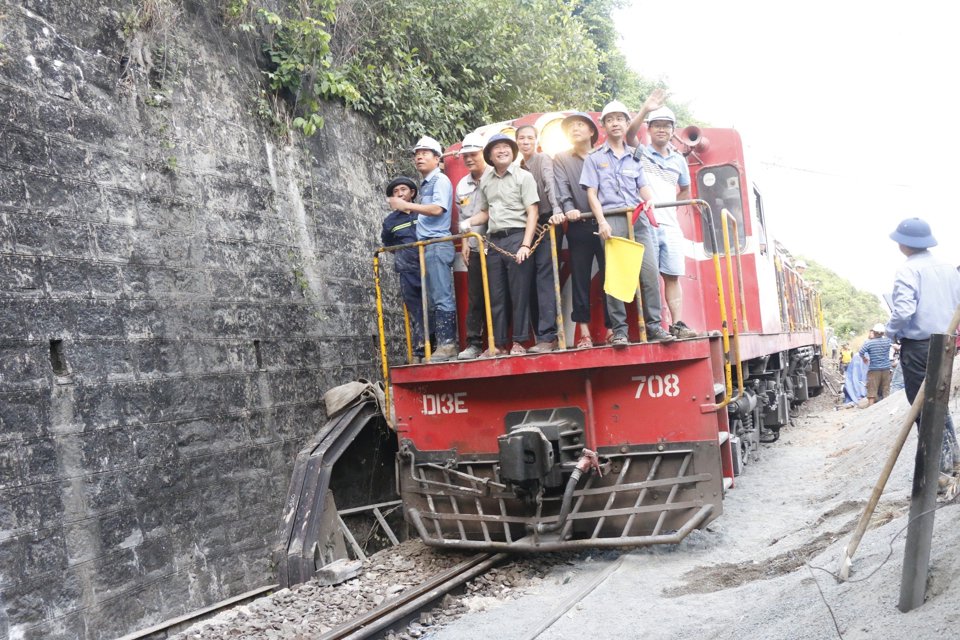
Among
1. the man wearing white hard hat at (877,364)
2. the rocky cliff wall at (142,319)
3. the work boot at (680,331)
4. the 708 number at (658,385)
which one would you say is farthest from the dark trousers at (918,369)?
the man wearing white hard hat at (877,364)

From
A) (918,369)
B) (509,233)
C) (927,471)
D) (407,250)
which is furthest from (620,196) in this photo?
(927,471)

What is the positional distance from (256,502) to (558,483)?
2.45 metres

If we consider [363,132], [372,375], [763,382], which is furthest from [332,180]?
[763,382]

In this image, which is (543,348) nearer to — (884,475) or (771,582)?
(771,582)

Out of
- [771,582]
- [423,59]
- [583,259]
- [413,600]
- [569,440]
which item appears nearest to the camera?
[771,582]

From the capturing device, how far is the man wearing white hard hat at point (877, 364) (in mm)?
13773

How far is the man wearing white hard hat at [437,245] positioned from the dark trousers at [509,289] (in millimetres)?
424

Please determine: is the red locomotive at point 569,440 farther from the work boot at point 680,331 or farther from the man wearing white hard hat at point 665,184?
the man wearing white hard hat at point 665,184

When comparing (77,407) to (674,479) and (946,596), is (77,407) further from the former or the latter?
(946,596)

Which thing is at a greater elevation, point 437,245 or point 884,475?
point 437,245

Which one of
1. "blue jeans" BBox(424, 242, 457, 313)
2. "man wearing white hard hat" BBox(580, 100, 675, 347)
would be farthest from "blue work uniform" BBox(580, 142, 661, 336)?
"blue jeans" BBox(424, 242, 457, 313)

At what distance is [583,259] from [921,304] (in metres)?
2.16

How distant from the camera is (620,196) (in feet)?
18.5

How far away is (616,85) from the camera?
18281 millimetres
